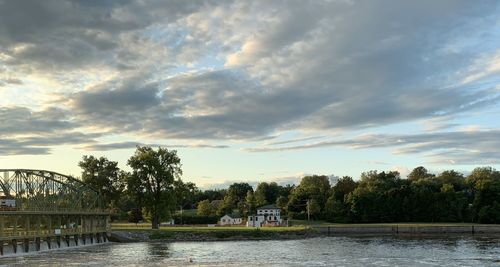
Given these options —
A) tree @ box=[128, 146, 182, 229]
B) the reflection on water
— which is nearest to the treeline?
tree @ box=[128, 146, 182, 229]

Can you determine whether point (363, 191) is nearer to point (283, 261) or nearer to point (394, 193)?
point (394, 193)

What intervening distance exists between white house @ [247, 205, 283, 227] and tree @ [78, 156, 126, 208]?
32.4 m

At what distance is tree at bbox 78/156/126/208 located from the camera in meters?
131

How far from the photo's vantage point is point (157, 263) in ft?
176

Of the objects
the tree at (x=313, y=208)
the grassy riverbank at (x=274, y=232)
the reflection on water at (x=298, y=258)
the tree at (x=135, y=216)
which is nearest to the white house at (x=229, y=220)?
the tree at (x=313, y=208)

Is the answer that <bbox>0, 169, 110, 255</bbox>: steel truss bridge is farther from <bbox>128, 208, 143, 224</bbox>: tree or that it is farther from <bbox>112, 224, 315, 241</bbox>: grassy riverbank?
<bbox>128, 208, 143, 224</bbox>: tree

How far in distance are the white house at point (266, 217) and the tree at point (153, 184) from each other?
32123mm

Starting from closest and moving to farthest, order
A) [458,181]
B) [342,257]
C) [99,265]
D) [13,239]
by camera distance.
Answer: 1. [99,265]
2. [342,257]
3. [13,239]
4. [458,181]

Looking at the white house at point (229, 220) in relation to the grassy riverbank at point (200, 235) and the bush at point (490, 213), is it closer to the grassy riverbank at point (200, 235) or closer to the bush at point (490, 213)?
the grassy riverbank at point (200, 235)

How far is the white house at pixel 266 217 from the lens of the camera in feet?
447

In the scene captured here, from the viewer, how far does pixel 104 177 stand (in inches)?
5207

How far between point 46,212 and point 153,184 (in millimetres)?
31199

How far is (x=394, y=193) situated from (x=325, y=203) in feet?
57.7

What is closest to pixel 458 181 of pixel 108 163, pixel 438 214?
pixel 438 214
